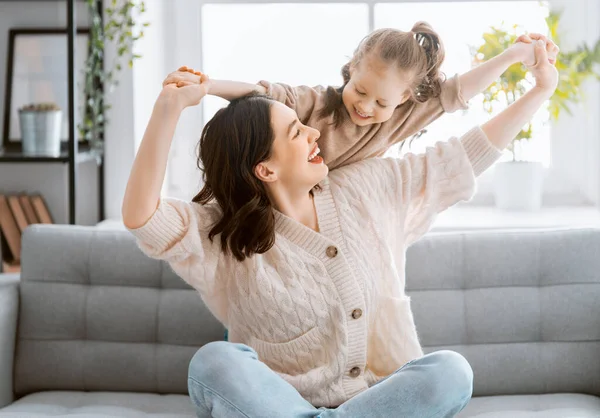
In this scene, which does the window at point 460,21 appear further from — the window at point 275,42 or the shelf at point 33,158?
the shelf at point 33,158

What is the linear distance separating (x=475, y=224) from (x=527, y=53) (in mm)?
Result: 996

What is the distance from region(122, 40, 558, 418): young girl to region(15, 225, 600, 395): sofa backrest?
1.10 ft

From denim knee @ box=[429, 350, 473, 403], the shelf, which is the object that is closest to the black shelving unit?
the shelf

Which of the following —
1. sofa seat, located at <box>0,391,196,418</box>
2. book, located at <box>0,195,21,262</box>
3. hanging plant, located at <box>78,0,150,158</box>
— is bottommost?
sofa seat, located at <box>0,391,196,418</box>

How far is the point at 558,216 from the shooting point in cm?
281

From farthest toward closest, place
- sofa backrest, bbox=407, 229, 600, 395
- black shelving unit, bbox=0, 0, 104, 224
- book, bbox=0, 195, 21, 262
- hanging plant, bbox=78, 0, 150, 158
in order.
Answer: book, bbox=0, 195, 21, 262 < hanging plant, bbox=78, 0, 150, 158 < black shelving unit, bbox=0, 0, 104, 224 < sofa backrest, bbox=407, 229, 600, 395

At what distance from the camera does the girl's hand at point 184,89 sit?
5.24 feet

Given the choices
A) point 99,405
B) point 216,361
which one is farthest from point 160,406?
point 216,361

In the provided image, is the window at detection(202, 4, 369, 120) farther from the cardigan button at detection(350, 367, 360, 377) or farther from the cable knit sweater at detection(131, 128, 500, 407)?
the cardigan button at detection(350, 367, 360, 377)

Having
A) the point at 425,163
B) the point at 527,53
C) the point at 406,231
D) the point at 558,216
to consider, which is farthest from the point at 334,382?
the point at 558,216

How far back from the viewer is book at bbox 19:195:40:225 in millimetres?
2928

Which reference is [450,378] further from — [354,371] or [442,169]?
[442,169]

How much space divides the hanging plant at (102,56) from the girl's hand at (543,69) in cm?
137

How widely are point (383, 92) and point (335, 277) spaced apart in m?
0.39
